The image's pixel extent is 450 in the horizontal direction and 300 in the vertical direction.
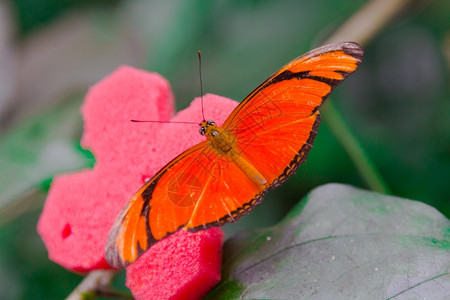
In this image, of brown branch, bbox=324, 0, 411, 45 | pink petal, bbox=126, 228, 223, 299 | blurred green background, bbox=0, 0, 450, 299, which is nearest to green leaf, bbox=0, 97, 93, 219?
blurred green background, bbox=0, 0, 450, 299

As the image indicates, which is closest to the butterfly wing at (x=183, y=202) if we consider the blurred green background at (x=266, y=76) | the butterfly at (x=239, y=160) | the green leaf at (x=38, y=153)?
the butterfly at (x=239, y=160)

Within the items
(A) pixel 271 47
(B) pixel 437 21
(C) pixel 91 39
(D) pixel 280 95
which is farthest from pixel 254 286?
(C) pixel 91 39

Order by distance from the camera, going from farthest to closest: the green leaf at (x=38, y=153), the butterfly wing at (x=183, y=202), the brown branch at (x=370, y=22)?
the brown branch at (x=370, y=22), the green leaf at (x=38, y=153), the butterfly wing at (x=183, y=202)

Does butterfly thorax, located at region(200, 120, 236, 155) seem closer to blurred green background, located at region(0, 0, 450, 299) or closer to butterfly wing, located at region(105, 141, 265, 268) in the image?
butterfly wing, located at region(105, 141, 265, 268)

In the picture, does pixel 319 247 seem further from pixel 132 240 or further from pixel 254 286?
pixel 132 240

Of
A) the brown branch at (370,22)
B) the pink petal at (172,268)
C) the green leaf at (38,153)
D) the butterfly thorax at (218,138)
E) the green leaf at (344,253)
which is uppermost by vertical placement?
the green leaf at (38,153)

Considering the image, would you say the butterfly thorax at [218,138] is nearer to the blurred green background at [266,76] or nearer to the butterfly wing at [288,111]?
the butterfly wing at [288,111]
